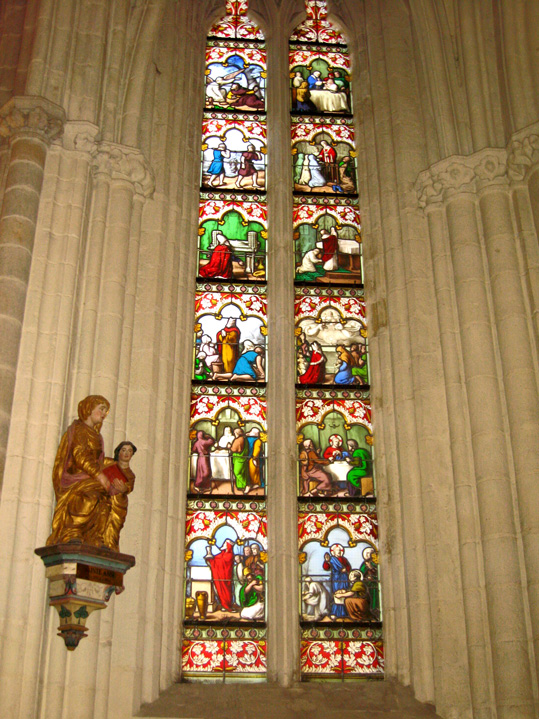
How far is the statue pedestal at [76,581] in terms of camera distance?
755 centimetres

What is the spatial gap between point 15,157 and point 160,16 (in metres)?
2.51

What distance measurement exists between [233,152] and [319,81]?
1.49m

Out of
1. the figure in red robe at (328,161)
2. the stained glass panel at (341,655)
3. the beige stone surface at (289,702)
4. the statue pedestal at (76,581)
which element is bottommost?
the beige stone surface at (289,702)

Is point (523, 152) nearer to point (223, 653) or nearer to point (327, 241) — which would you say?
point (327, 241)

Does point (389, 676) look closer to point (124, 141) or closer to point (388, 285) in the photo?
point (388, 285)

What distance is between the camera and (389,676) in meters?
8.84

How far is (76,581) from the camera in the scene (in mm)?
7566

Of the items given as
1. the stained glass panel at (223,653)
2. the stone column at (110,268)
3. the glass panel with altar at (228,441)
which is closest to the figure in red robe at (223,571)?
the stained glass panel at (223,653)

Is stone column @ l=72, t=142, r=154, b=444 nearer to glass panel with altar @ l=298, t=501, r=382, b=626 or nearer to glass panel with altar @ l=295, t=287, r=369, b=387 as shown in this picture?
glass panel with altar @ l=295, t=287, r=369, b=387

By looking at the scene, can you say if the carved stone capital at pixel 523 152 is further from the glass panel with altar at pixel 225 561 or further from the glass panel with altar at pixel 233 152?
the glass panel with altar at pixel 225 561

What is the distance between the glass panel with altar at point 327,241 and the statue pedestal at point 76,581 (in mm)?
4144

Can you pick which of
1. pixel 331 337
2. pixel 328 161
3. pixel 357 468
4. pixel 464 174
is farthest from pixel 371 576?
pixel 328 161

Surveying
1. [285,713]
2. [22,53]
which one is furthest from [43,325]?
[285,713]

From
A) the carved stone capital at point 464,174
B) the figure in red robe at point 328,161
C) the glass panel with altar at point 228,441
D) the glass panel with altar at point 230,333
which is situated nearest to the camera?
the glass panel with altar at point 228,441
